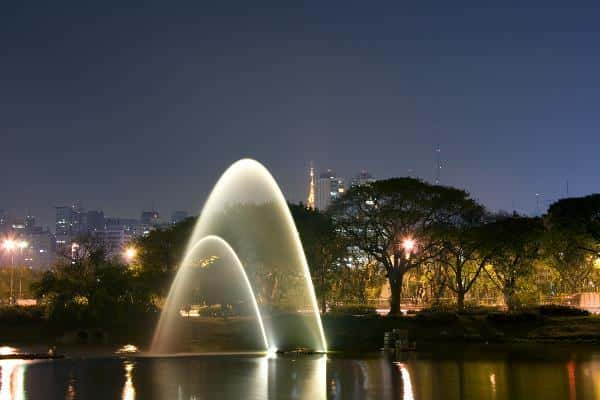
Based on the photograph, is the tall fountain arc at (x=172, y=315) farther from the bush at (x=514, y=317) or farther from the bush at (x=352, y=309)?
the bush at (x=514, y=317)

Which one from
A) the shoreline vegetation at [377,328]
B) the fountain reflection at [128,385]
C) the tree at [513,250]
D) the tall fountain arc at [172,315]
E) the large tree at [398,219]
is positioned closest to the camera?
the fountain reflection at [128,385]

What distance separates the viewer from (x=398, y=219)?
73000 mm

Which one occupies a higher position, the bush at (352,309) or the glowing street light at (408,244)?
the glowing street light at (408,244)

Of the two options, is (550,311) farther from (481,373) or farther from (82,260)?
(82,260)

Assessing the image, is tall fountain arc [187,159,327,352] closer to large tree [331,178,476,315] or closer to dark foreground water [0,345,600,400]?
large tree [331,178,476,315]

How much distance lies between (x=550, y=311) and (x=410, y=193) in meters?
18.0

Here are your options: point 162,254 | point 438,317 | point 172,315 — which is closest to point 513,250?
point 438,317

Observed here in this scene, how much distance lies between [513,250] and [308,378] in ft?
161

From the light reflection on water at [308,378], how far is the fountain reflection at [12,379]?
0.04 m

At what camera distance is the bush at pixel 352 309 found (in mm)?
68562

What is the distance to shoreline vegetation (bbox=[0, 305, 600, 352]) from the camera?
55719 mm

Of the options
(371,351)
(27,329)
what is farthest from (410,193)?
(27,329)

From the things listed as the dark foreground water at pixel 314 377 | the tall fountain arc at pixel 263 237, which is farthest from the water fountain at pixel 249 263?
the dark foreground water at pixel 314 377

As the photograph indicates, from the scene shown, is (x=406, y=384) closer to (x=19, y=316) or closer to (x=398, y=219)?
(x=19, y=316)
